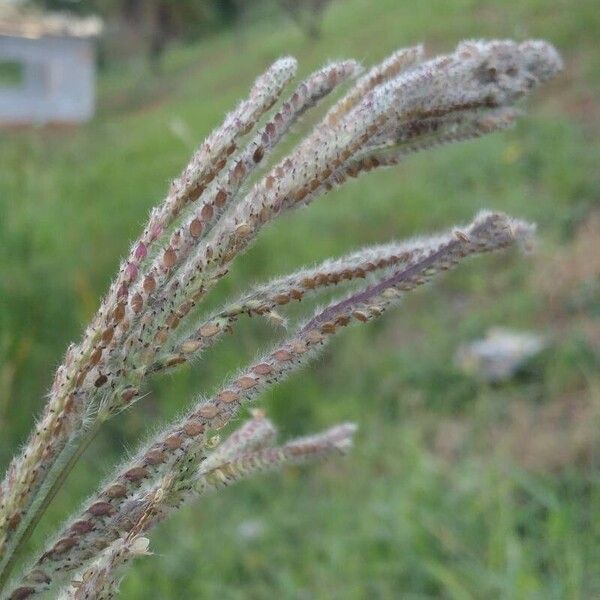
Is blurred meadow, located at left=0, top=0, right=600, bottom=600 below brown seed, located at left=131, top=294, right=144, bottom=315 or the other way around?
below

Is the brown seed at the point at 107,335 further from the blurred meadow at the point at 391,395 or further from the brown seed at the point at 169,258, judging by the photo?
the blurred meadow at the point at 391,395

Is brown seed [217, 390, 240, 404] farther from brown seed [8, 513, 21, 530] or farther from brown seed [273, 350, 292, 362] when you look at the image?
brown seed [8, 513, 21, 530]

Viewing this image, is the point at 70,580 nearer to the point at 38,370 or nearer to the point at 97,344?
the point at 97,344

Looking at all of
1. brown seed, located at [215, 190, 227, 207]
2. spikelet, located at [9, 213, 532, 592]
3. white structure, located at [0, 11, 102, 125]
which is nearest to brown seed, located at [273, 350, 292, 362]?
spikelet, located at [9, 213, 532, 592]

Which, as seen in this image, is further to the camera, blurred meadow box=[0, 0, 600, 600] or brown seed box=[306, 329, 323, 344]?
blurred meadow box=[0, 0, 600, 600]

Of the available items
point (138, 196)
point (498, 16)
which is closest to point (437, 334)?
point (138, 196)

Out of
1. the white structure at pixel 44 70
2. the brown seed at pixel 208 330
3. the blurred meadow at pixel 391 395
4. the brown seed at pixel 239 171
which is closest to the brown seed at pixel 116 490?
the brown seed at pixel 208 330

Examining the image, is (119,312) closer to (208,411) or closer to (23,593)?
(208,411)
